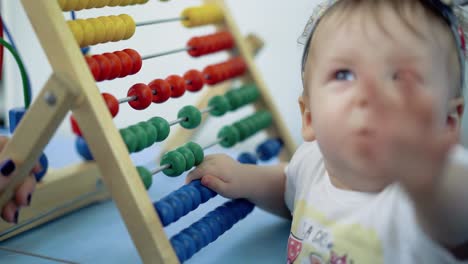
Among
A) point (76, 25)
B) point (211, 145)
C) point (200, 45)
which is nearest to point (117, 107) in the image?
point (76, 25)

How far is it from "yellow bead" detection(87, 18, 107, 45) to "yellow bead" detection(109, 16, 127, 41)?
0.09 ft

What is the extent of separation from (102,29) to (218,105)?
14.0 inches

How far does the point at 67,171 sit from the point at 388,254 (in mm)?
763

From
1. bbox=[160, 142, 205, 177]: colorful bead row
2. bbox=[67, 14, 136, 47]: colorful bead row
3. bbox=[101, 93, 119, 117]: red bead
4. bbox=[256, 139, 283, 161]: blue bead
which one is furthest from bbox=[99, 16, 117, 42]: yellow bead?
bbox=[256, 139, 283, 161]: blue bead

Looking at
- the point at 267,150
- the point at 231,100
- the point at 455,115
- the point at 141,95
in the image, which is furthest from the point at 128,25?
the point at 455,115

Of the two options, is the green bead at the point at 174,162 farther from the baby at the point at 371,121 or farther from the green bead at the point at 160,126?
the baby at the point at 371,121

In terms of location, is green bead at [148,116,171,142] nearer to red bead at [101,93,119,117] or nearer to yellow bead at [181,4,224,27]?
red bead at [101,93,119,117]

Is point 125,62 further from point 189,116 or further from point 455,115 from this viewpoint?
point 455,115

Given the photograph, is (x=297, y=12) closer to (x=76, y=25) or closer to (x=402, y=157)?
(x=76, y=25)

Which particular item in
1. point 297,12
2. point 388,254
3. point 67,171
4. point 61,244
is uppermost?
point 297,12

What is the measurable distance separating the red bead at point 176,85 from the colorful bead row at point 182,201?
0.21 metres

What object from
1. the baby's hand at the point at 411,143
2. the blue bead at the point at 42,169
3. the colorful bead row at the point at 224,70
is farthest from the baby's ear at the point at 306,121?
the blue bead at the point at 42,169

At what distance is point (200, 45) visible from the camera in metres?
1.24

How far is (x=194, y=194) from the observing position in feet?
2.91
